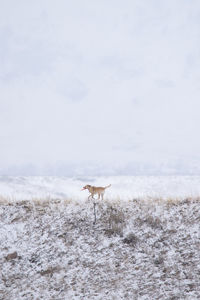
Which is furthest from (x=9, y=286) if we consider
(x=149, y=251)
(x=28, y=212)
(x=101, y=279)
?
(x=149, y=251)

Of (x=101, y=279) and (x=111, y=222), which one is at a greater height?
(x=111, y=222)

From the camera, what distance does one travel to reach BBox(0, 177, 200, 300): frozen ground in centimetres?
768

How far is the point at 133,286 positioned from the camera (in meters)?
7.62

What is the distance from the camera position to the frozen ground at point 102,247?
7680 mm

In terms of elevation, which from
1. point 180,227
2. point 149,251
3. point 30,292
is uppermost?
point 180,227

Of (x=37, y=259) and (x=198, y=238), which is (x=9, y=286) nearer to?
(x=37, y=259)

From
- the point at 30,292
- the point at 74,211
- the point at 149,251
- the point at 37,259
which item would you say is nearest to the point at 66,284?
the point at 30,292

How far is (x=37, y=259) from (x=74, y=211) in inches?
104

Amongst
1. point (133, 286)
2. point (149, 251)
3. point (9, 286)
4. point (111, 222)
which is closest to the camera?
point (133, 286)

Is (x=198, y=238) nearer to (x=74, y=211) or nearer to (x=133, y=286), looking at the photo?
(x=133, y=286)

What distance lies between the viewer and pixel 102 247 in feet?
30.9

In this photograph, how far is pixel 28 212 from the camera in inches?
451

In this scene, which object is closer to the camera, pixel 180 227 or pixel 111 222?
pixel 180 227

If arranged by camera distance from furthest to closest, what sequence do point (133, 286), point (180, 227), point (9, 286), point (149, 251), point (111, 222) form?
point (111, 222) < point (180, 227) < point (149, 251) < point (9, 286) < point (133, 286)
